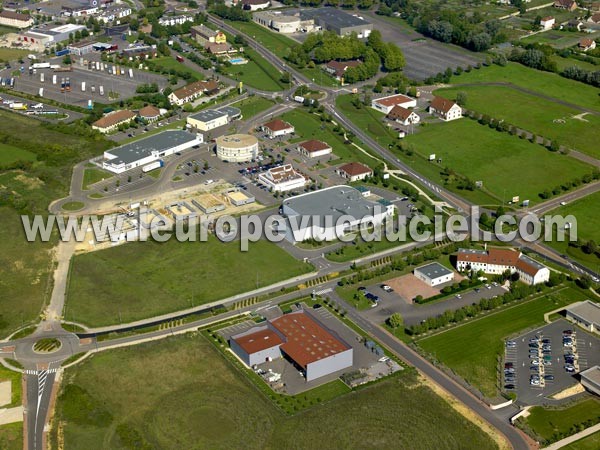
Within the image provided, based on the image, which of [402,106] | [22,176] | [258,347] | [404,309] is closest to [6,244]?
[22,176]

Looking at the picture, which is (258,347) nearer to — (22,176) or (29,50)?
(22,176)

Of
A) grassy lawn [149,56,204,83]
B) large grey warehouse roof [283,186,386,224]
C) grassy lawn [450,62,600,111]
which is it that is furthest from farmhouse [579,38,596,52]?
large grey warehouse roof [283,186,386,224]

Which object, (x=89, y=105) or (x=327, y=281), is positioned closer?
(x=327, y=281)

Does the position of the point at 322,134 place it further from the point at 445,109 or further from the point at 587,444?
the point at 587,444

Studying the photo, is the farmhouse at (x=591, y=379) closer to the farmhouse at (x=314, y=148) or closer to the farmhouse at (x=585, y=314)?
Result: the farmhouse at (x=585, y=314)

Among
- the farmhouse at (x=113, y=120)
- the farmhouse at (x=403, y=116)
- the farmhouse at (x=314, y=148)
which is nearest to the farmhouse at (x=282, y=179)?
the farmhouse at (x=314, y=148)

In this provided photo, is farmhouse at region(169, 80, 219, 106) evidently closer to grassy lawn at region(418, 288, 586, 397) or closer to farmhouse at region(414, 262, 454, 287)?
farmhouse at region(414, 262, 454, 287)

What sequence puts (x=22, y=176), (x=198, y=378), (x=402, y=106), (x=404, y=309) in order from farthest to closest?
(x=402, y=106), (x=22, y=176), (x=404, y=309), (x=198, y=378)

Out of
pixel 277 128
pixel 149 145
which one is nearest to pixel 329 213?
pixel 277 128
